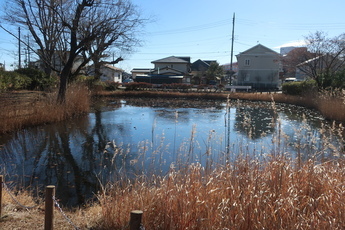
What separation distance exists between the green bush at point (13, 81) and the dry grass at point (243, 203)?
51.2 ft

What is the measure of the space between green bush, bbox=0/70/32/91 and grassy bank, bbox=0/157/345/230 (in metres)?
15.2

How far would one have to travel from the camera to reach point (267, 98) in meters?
24.7

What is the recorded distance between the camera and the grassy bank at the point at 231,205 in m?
2.61

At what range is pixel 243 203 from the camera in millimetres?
2764

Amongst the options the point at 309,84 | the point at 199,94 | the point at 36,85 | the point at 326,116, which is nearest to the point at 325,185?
the point at 326,116

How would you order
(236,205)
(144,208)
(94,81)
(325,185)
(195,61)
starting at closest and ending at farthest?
1. (236,205)
2. (144,208)
3. (325,185)
4. (94,81)
5. (195,61)

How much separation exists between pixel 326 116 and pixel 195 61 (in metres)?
42.5

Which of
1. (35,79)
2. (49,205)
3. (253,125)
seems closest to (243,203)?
(49,205)

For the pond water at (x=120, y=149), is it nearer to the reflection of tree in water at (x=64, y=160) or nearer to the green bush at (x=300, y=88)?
the reflection of tree in water at (x=64, y=160)

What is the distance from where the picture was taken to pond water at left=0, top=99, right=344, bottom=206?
4520 mm

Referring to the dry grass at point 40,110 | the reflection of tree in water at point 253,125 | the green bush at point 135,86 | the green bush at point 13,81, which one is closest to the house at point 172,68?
the green bush at point 135,86

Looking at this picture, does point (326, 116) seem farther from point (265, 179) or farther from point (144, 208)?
point (144, 208)

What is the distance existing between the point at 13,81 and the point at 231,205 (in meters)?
18.9

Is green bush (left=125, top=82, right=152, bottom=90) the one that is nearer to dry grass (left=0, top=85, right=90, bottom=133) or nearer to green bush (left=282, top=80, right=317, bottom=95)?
green bush (left=282, top=80, right=317, bottom=95)
